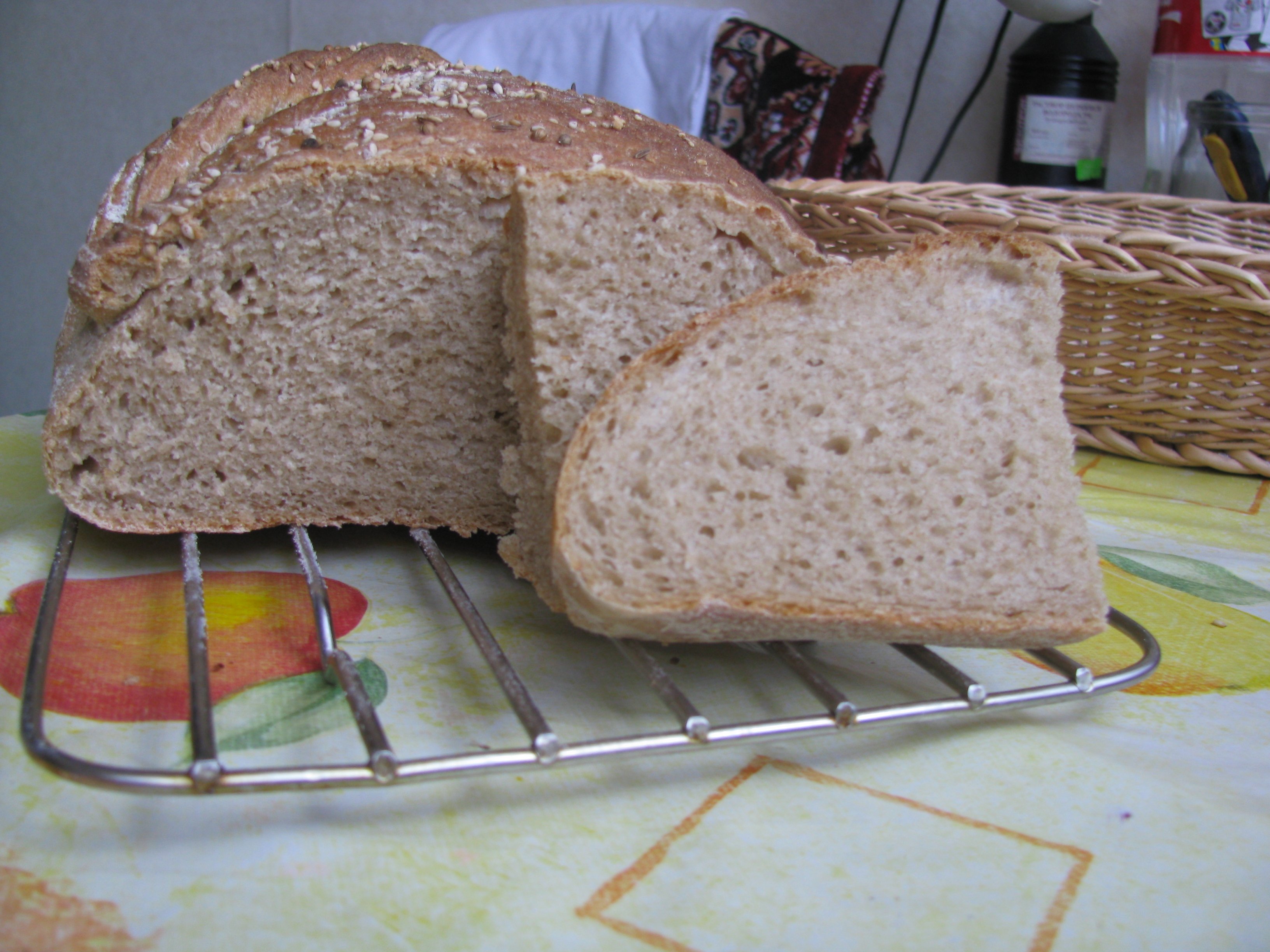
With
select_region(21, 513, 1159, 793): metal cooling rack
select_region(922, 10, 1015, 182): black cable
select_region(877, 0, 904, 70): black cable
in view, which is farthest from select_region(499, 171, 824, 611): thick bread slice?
select_region(877, 0, 904, 70): black cable

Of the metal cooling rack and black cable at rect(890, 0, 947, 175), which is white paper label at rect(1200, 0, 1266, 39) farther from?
the metal cooling rack

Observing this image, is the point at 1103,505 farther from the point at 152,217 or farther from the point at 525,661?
the point at 152,217

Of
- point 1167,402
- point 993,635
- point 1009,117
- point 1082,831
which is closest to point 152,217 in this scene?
point 993,635

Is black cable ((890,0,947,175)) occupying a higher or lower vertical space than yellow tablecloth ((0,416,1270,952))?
higher

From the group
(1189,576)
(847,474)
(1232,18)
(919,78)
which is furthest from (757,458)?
(919,78)

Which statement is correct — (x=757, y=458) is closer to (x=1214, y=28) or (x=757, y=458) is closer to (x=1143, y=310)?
(x=1143, y=310)

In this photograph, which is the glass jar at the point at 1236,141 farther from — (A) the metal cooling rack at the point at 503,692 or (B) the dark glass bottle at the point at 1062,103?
(A) the metal cooling rack at the point at 503,692
